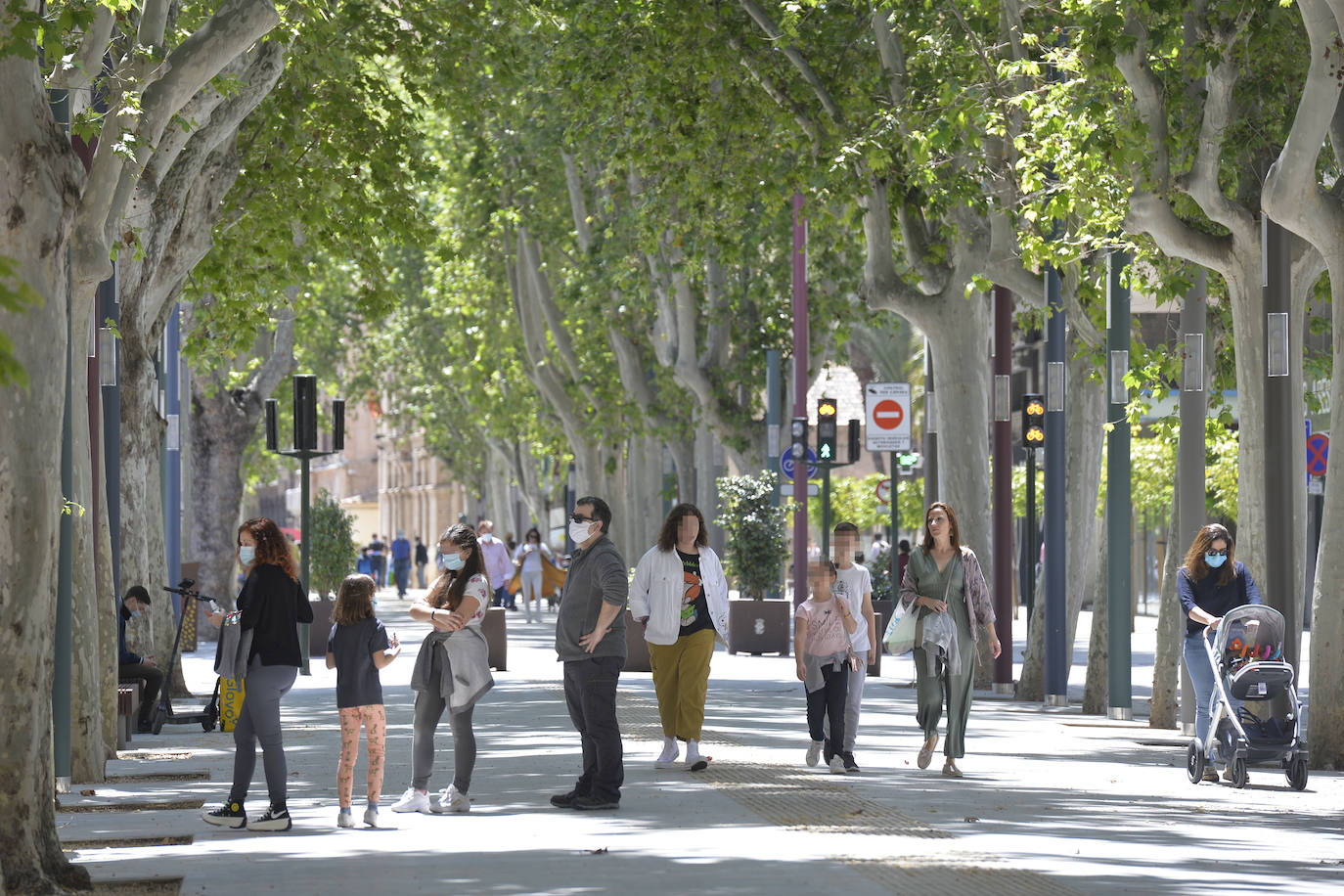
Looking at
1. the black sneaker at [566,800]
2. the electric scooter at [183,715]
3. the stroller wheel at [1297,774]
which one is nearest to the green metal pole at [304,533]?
the electric scooter at [183,715]

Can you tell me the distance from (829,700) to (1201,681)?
2304 millimetres

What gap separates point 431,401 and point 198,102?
1857 inches

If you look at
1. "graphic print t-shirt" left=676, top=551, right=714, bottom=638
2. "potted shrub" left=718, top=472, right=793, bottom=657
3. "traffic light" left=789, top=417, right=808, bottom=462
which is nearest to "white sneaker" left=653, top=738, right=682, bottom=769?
"graphic print t-shirt" left=676, top=551, right=714, bottom=638

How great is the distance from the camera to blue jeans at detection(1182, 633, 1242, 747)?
13.9 m

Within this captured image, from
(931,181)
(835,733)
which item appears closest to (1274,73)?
(931,181)

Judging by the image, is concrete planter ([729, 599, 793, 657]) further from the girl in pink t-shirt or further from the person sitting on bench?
the girl in pink t-shirt

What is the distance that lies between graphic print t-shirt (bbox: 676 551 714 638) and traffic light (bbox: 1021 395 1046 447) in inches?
379

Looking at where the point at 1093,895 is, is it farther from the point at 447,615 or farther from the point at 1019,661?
the point at 1019,661

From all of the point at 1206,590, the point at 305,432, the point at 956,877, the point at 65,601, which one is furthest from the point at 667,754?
the point at 305,432

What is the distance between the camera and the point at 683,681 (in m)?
14.2

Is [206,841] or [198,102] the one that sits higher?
[198,102]

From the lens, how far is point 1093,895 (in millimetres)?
8586

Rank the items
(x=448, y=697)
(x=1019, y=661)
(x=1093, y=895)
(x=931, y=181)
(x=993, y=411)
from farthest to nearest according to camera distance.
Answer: (x=1019, y=661), (x=993, y=411), (x=931, y=181), (x=448, y=697), (x=1093, y=895)

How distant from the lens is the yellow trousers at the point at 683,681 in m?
14.2
